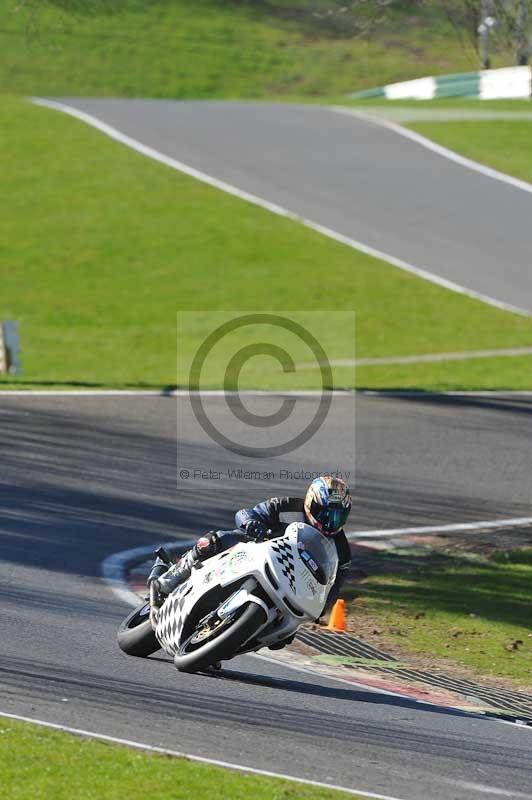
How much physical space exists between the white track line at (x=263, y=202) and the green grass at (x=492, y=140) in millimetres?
2779

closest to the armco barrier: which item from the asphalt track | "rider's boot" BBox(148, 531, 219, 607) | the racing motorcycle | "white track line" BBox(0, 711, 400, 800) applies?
the asphalt track

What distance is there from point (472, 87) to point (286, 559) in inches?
1859

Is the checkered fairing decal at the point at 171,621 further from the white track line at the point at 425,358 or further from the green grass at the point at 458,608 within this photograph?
the white track line at the point at 425,358

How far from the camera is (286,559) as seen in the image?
8891mm

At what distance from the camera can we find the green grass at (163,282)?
2680cm

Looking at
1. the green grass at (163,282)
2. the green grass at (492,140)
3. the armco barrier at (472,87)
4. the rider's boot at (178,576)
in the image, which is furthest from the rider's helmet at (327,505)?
the armco barrier at (472,87)

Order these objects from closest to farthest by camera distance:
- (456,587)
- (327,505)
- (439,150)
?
(327,505), (456,587), (439,150)

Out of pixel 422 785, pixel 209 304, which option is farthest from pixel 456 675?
pixel 209 304

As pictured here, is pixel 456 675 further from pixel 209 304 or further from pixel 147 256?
pixel 147 256

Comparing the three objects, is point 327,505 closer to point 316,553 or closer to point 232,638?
point 316,553

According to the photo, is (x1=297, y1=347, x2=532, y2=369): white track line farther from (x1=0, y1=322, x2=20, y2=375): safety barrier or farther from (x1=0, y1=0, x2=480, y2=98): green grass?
(x1=0, y1=0, x2=480, y2=98): green grass

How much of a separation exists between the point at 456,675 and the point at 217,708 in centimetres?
318

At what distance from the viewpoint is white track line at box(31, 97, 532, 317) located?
31031 mm

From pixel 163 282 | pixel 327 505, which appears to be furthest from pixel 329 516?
pixel 163 282
